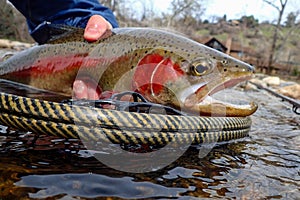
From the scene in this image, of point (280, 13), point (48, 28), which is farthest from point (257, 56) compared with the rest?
point (48, 28)

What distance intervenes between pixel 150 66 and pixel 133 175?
84 centimetres

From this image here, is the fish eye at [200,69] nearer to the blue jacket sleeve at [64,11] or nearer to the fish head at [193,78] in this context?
the fish head at [193,78]

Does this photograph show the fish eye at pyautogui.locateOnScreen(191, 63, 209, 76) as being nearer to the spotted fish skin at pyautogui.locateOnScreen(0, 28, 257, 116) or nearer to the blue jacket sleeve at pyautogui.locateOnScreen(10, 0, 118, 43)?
the spotted fish skin at pyautogui.locateOnScreen(0, 28, 257, 116)

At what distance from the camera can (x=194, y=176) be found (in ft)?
3.53

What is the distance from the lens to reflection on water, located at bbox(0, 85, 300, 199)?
0.86 meters

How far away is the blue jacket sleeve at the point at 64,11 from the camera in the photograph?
3.06 metres

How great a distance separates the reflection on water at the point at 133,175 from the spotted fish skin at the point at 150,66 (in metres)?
0.33

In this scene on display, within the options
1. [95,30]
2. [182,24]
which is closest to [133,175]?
[95,30]

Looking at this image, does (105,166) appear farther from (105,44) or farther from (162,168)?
(105,44)

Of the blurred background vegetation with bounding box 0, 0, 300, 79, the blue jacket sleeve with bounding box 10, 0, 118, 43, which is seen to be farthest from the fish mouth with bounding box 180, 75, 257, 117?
the blurred background vegetation with bounding box 0, 0, 300, 79

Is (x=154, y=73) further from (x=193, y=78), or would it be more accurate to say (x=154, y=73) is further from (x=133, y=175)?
(x=133, y=175)

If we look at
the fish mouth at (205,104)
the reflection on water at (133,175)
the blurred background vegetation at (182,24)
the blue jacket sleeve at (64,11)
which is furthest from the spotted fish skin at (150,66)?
the blurred background vegetation at (182,24)

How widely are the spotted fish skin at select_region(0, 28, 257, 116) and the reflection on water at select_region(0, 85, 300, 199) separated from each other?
13.0 inches

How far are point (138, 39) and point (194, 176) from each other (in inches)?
41.2
